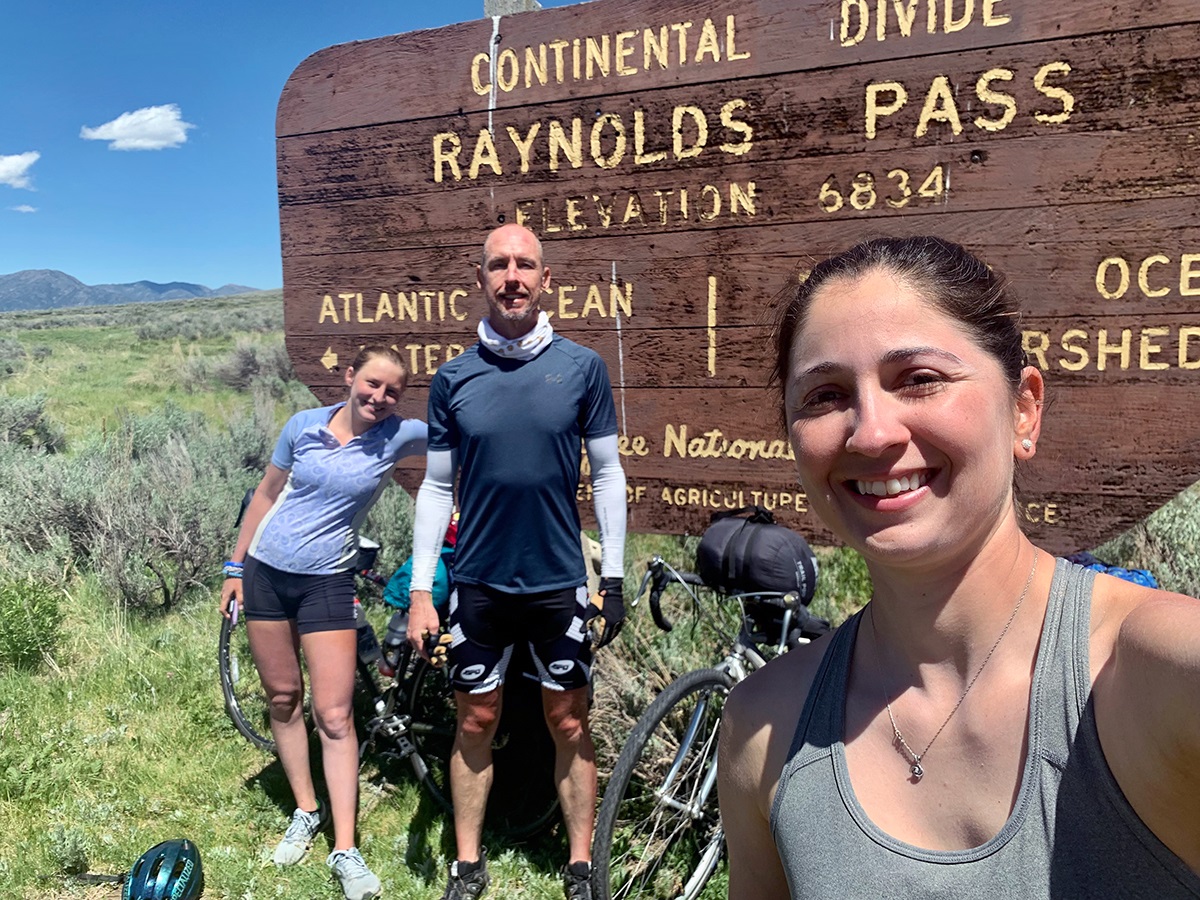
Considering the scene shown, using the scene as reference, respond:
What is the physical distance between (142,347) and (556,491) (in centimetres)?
2249

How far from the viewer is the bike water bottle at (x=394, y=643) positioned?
3012mm

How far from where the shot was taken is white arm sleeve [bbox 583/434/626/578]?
100 inches

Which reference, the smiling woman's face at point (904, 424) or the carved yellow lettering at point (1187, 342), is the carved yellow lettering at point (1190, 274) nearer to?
the carved yellow lettering at point (1187, 342)

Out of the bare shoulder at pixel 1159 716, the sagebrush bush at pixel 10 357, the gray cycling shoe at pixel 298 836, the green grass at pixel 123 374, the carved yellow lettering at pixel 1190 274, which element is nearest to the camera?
the bare shoulder at pixel 1159 716

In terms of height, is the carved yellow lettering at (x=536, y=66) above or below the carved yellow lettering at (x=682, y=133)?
above

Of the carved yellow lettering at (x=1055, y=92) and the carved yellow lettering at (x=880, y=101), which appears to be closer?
the carved yellow lettering at (x=1055, y=92)

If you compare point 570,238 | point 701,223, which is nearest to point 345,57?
point 570,238

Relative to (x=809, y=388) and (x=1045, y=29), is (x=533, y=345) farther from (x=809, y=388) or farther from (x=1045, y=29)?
(x=1045, y=29)

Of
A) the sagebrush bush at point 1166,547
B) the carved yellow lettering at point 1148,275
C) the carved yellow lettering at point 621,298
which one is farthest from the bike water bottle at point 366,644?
the sagebrush bush at point 1166,547

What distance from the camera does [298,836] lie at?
2.93 meters

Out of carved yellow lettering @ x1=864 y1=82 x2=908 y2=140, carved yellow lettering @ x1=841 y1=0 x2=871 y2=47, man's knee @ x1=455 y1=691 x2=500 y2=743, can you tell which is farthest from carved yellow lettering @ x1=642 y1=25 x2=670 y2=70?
man's knee @ x1=455 y1=691 x2=500 y2=743

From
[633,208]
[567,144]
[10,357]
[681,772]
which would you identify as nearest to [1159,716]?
[681,772]

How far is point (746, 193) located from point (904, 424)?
6.70 ft

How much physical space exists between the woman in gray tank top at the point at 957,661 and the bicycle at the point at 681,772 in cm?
146
